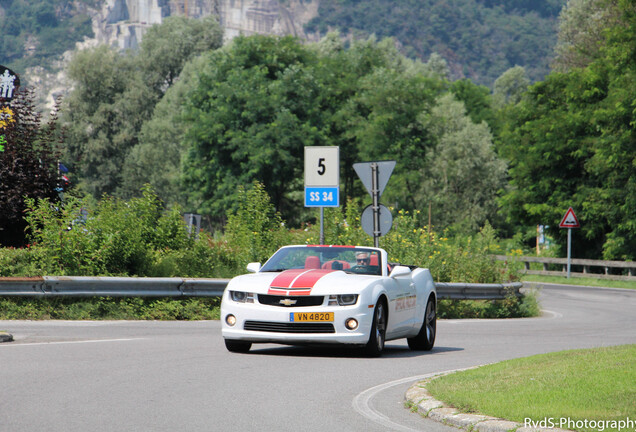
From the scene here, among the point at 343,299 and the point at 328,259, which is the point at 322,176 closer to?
the point at 328,259

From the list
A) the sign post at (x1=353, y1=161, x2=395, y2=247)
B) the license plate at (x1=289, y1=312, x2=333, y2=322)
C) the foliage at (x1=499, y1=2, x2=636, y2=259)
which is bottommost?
the license plate at (x1=289, y1=312, x2=333, y2=322)

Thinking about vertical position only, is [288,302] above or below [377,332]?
above

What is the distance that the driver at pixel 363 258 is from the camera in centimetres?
1330

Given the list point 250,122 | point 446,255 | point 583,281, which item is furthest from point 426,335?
point 250,122

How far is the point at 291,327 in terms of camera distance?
39.2 feet

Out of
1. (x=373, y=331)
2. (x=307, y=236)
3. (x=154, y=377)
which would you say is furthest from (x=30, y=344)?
(x=307, y=236)

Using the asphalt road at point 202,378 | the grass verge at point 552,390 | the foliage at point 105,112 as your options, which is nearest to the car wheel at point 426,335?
the asphalt road at point 202,378

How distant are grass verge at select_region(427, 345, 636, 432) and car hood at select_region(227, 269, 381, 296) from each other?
215 centimetres

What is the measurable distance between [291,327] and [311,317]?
270mm

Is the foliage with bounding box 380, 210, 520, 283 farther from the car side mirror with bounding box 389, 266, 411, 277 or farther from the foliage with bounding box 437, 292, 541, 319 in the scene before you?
the car side mirror with bounding box 389, 266, 411, 277

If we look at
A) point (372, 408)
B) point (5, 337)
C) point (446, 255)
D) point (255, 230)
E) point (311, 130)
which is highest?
point (311, 130)

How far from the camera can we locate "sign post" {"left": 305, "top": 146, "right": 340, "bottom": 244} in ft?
64.8

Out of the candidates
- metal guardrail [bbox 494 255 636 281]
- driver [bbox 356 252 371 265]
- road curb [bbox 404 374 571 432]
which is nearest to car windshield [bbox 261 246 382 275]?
driver [bbox 356 252 371 265]

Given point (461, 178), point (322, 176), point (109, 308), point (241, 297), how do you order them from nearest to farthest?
point (241, 297) → point (109, 308) → point (322, 176) → point (461, 178)
